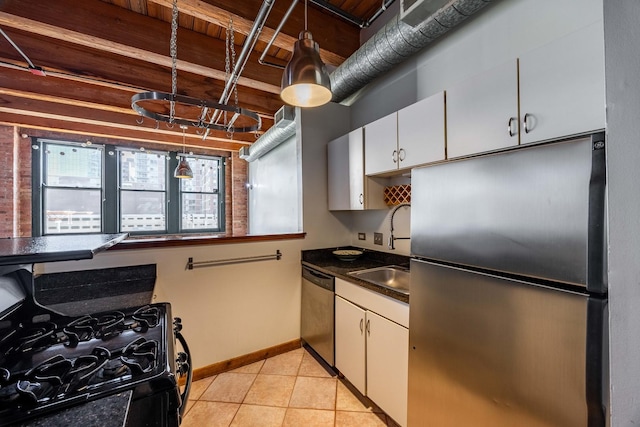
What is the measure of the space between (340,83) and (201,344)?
8.51ft

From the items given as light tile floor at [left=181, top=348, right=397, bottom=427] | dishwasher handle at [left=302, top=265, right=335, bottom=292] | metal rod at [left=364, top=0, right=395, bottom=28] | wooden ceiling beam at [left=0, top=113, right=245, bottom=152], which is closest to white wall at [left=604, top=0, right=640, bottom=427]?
light tile floor at [left=181, top=348, right=397, bottom=427]

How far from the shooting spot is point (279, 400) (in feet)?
6.45

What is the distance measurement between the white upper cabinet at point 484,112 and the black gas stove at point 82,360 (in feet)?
5.39

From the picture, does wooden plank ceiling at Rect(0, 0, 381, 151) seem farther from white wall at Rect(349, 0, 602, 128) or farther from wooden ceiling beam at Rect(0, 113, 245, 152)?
wooden ceiling beam at Rect(0, 113, 245, 152)

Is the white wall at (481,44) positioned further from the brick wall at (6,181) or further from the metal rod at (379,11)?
the brick wall at (6,181)

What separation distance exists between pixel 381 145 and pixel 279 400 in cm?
206

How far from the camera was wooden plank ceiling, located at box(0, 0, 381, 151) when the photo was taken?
1.88m

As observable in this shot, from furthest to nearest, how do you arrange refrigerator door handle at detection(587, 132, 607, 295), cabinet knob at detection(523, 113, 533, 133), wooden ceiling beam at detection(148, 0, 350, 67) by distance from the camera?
wooden ceiling beam at detection(148, 0, 350, 67) → cabinet knob at detection(523, 113, 533, 133) → refrigerator door handle at detection(587, 132, 607, 295)

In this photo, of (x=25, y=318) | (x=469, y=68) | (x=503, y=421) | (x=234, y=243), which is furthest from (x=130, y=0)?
(x=503, y=421)

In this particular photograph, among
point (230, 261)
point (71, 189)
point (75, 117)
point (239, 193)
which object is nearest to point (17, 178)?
point (71, 189)

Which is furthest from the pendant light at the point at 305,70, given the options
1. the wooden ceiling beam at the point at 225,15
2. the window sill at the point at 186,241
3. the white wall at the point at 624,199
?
the window sill at the point at 186,241

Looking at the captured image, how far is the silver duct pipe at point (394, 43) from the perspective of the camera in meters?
1.61

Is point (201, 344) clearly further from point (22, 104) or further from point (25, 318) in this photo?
point (22, 104)

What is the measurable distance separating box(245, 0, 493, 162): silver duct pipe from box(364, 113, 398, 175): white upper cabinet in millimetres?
445
